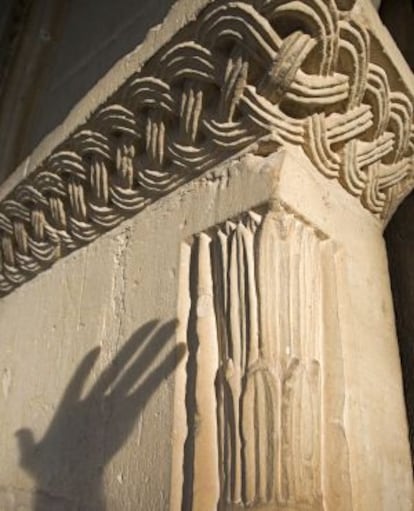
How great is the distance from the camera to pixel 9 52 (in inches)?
111

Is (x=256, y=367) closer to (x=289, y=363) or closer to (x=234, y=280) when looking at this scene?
(x=289, y=363)

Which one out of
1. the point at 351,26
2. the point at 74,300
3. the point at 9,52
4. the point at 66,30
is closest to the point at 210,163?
the point at 351,26

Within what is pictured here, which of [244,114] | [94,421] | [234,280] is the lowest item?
[94,421]

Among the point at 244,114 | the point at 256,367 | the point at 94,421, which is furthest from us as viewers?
the point at 94,421

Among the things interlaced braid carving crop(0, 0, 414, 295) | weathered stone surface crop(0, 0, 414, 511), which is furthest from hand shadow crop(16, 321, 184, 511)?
interlaced braid carving crop(0, 0, 414, 295)

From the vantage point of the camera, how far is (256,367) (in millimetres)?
815

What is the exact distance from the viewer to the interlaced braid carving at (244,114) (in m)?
0.92

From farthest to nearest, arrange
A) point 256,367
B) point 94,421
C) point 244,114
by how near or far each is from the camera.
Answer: point 94,421
point 244,114
point 256,367

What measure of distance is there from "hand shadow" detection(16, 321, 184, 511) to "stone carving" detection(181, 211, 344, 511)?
9cm

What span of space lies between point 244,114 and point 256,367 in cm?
44

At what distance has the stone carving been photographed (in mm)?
773

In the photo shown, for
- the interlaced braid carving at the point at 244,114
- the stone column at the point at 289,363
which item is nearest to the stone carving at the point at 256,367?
the stone column at the point at 289,363

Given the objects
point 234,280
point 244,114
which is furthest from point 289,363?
point 244,114

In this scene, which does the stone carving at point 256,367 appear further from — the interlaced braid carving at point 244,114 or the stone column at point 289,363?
the interlaced braid carving at point 244,114
